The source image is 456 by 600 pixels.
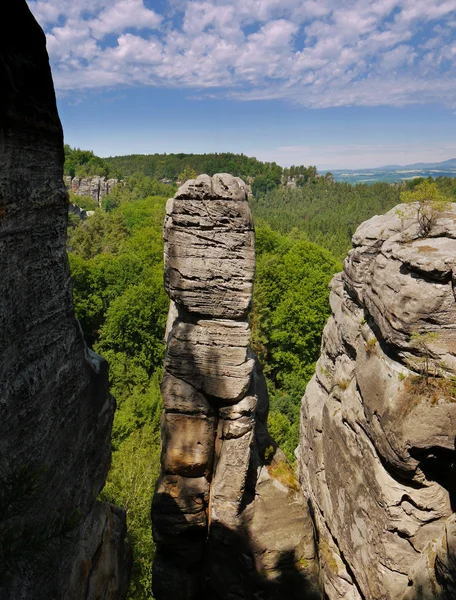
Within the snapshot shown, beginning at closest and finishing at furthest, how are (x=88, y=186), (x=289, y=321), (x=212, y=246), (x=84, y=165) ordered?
(x=212, y=246) → (x=289, y=321) → (x=88, y=186) → (x=84, y=165)

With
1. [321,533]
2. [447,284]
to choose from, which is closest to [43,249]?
[447,284]

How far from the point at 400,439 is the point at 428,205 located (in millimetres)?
5663

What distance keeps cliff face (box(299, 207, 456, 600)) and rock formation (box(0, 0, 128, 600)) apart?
6467 millimetres

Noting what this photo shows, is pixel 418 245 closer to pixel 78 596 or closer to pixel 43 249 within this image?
pixel 43 249

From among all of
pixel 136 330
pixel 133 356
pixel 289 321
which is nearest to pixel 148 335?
pixel 136 330

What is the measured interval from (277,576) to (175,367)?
5416mm

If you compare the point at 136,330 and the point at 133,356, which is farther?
the point at 133,356

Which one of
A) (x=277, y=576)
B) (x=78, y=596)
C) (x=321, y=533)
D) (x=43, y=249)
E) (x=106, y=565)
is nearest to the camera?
(x=43, y=249)

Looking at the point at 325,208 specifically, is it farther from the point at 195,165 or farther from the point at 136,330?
the point at 136,330

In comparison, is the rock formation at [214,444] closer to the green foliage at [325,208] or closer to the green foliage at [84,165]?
the green foliage at [325,208]

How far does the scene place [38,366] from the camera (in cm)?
464

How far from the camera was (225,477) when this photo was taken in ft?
31.1

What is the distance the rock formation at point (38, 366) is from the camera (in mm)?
3855

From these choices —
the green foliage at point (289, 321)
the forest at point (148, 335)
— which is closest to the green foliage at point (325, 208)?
the green foliage at point (289, 321)
